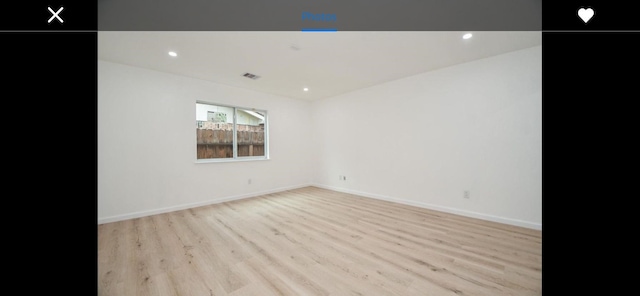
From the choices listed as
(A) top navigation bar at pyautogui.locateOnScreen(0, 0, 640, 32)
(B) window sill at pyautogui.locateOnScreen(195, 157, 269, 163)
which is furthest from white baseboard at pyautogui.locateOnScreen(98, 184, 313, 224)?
(A) top navigation bar at pyautogui.locateOnScreen(0, 0, 640, 32)

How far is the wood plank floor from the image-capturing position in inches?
62.5

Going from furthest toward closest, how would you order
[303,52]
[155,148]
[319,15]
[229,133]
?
[229,133] → [155,148] → [303,52] → [319,15]

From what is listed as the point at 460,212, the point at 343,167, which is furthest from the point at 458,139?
the point at 343,167

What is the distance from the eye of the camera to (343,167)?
4926mm

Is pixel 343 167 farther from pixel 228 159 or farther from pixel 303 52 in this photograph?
pixel 303 52

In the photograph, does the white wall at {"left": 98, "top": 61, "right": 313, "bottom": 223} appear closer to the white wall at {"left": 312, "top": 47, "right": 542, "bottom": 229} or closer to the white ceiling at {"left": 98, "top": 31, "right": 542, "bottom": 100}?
the white ceiling at {"left": 98, "top": 31, "right": 542, "bottom": 100}

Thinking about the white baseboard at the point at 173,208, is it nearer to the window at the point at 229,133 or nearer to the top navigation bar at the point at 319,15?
the window at the point at 229,133
